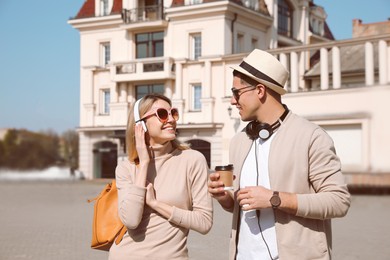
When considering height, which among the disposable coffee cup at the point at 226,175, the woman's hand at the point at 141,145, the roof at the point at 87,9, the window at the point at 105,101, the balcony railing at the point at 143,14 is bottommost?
the disposable coffee cup at the point at 226,175

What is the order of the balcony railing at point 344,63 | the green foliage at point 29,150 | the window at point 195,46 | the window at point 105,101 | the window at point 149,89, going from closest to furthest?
the green foliage at point 29,150
the balcony railing at point 344,63
the window at point 195,46
the window at point 149,89
the window at point 105,101

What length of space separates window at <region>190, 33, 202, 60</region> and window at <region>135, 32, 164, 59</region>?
213 cm

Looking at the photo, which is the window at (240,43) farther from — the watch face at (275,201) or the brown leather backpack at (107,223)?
the watch face at (275,201)

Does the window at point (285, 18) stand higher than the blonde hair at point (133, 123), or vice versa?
the window at point (285, 18)

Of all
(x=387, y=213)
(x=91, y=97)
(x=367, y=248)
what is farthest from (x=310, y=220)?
(x=91, y=97)

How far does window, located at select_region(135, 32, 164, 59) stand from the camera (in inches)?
1444

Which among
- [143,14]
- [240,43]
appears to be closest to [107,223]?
[240,43]

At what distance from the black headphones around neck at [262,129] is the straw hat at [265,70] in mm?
155

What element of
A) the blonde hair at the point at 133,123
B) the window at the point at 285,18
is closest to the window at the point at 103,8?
the window at the point at 285,18

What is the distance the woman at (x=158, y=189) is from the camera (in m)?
3.38

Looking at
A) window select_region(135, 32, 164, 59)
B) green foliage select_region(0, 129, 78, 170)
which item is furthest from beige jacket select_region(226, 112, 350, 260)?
window select_region(135, 32, 164, 59)

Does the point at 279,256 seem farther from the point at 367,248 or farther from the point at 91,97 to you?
the point at 91,97

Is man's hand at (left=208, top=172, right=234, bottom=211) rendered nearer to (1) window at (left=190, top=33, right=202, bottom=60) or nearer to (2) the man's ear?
(2) the man's ear

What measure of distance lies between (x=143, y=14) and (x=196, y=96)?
609 centimetres
